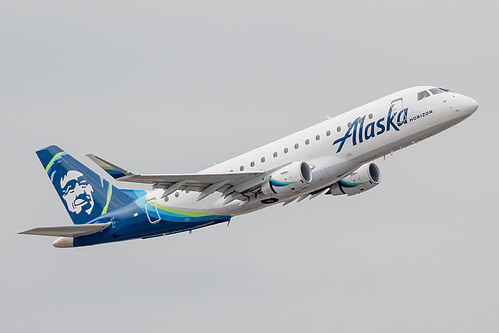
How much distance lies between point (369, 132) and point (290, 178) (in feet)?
16.5

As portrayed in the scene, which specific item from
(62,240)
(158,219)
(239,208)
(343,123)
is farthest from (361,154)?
(62,240)

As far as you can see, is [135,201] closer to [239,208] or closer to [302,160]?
[239,208]

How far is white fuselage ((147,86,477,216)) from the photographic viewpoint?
5659cm

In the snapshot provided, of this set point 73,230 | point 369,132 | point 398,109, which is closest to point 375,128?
point 369,132

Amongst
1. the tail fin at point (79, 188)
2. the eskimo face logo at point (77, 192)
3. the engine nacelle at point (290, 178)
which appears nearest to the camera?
the engine nacelle at point (290, 178)

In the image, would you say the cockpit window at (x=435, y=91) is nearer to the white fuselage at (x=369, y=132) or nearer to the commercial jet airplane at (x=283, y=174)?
the commercial jet airplane at (x=283, y=174)

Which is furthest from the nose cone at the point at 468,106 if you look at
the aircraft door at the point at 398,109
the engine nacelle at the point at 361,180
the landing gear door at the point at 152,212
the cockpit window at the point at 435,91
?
the landing gear door at the point at 152,212

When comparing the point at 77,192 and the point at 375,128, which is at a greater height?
the point at 375,128

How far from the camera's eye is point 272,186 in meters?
57.2

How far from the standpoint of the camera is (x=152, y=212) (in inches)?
2442

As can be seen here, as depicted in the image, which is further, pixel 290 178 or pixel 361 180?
pixel 361 180

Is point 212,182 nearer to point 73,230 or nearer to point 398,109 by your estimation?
point 73,230

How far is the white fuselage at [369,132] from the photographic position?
186ft

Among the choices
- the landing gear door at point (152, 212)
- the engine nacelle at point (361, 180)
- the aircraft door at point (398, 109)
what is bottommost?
the engine nacelle at point (361, 180)
